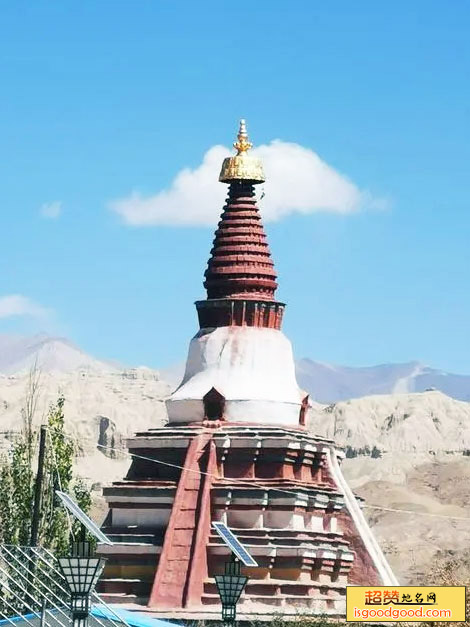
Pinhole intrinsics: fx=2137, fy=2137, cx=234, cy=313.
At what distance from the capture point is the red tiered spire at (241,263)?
71.2 meters

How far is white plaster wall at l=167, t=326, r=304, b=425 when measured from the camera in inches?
2739

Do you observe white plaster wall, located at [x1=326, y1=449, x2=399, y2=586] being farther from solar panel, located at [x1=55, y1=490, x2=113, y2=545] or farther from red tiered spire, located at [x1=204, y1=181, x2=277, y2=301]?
solar panel, located at [x1=55, y1=490, x2=113, y2=545]

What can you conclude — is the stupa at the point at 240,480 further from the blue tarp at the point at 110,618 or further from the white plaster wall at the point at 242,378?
the blue tarp at the point at 110,618

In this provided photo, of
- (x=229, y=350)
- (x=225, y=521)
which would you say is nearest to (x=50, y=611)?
(x=225, y=521)

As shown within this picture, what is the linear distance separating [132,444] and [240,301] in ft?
19.8

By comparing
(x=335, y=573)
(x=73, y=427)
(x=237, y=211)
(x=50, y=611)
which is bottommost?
(x=50, y=611)

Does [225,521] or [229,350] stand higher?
[229,350]

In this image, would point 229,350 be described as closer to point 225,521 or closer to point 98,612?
point 225,521

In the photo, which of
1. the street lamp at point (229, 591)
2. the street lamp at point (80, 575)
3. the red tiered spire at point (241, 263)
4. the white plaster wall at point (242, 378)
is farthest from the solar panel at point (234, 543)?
the street lamp at point (80, 575)

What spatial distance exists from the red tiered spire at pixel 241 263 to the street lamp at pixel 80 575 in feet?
94.0

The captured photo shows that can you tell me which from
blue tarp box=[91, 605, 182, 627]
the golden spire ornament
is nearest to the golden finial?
the golden spire ornament

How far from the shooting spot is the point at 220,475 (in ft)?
223

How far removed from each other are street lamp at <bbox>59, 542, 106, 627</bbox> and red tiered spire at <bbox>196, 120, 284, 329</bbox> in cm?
2864

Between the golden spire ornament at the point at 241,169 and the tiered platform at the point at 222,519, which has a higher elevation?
the golden spire ornament at the point at 241,169
